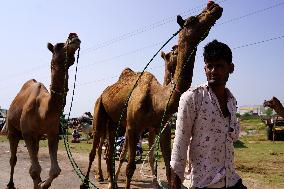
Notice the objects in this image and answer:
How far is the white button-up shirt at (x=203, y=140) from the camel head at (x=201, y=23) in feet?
9.31

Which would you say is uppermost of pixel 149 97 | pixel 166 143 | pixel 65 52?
pixel 65 52

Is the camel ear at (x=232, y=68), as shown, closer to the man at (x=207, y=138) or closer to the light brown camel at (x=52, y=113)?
the man at (x=207, y=138)

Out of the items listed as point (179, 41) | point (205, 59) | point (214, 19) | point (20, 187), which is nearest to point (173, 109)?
point (179, 41)

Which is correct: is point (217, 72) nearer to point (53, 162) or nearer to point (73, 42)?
point (73, 42)

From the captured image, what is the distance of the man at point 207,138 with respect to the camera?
3113mm

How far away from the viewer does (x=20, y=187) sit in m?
8.78

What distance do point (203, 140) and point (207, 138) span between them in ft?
0.11

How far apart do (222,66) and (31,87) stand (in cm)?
602

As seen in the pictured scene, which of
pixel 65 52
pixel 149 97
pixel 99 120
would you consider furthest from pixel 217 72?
pixel 99 120

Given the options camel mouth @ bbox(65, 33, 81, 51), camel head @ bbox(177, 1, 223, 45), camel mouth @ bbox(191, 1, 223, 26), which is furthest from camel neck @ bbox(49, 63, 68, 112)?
camel mouth @ bbox(191, 1, 223, 26)

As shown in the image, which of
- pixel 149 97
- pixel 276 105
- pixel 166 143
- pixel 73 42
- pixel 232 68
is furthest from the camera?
pixel 149 97

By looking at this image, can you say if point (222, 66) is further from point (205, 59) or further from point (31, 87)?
point (31, 87)

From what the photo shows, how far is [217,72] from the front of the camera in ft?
10.6

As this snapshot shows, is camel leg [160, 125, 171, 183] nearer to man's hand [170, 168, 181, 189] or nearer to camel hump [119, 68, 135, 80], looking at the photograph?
camel hump [119, 68, 135, 80]
